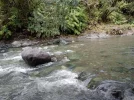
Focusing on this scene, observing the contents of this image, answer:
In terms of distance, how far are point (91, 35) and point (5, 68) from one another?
8080mm

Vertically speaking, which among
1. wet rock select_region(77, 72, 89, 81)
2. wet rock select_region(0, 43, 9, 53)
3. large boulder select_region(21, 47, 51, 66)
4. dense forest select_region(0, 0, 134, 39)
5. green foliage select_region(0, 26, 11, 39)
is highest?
dense forest select_region(0, 0, 134, 39)

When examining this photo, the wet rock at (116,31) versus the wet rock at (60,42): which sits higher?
the wet rock at (116,31)

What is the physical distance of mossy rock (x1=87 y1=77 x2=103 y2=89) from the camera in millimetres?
6604

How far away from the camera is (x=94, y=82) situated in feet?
22.3

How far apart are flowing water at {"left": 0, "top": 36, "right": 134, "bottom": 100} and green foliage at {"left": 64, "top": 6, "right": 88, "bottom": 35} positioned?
432 centimetres

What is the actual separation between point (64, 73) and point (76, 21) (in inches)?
348

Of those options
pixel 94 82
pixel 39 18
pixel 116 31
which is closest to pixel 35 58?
pixel 94 82

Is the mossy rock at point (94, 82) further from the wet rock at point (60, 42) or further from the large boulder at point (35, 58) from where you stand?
the wet rock at point (60, 42)

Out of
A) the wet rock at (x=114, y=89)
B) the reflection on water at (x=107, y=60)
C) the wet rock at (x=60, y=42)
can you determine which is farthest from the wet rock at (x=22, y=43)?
the wet rock at (x=114, y=89)

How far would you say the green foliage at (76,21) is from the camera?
15.8 m

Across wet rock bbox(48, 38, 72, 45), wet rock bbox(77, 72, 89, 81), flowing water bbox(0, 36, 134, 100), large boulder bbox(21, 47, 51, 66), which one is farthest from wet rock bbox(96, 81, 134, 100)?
wet rock bbox(48, 38, 72, 45)

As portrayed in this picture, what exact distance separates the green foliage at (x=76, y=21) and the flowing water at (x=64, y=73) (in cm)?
432

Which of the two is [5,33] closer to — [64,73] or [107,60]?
[107,60]

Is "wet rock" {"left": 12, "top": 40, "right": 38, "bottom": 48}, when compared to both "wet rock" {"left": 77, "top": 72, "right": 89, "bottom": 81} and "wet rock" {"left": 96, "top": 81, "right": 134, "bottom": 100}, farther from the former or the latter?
"wet rock" {"left": 96, "top": 81, "right": 134, "bottom": 100}
